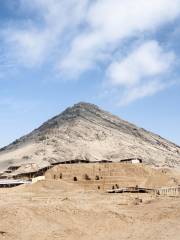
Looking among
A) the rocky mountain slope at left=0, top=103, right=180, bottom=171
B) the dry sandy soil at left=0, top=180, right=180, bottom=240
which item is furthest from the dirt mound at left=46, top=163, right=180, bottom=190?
the dry sandy soil at left=0, top=180, right=180, bottom=240

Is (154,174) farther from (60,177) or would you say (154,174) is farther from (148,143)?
(148,143)

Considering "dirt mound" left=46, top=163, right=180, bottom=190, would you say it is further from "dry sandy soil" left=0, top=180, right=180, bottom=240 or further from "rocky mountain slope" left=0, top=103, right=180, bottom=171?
"dry sandy soil" left=0, top=180, right=180, bottom=240

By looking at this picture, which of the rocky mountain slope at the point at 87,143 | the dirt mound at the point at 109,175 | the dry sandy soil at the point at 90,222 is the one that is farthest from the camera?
the rocky mountain slope at the point at 87,143

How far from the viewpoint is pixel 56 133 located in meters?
88.7

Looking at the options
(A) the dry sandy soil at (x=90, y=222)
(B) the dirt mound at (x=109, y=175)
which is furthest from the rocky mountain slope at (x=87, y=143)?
(A) the dry sandy soil at (x=90, y=222)

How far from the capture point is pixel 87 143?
85625 mm

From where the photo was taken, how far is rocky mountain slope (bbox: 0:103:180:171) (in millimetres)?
79812

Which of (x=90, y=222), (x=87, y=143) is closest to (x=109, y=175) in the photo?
(x=90, y=222)

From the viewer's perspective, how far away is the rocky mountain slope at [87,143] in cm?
7981

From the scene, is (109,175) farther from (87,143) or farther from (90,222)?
(87,143)

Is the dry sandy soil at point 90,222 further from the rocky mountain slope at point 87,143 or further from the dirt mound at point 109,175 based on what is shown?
the rocky mountain slope at point 87,143

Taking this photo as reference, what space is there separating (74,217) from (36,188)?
2022 centimetres

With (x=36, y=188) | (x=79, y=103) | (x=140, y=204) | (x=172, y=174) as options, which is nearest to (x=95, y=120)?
(x=79, y=103)

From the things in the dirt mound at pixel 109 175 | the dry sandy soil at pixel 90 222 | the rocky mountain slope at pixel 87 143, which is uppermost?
the rocky mountain slope at pixel 87 143
